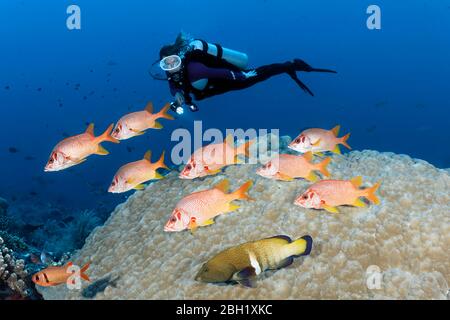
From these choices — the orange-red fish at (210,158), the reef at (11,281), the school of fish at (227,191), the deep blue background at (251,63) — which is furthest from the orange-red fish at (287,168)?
the deep blue background at (251,63)

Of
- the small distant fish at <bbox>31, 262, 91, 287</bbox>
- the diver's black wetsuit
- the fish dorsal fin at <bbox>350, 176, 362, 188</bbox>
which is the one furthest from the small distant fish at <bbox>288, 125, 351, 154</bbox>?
the small distant fish at <bbox>31, 262, 91, 287</bbox>

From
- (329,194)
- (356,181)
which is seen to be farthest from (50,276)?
(356,181)

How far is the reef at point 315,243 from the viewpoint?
349 centimetres

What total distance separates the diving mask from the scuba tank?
2.09ft

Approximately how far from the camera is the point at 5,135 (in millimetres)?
58062

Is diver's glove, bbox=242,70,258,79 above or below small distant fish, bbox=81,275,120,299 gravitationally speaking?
A: above

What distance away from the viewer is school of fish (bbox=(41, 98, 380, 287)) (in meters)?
2.99

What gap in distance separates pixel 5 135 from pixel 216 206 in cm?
6518

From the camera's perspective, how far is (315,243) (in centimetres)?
389

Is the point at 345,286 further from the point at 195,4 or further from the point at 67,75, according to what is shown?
the point at 195,4

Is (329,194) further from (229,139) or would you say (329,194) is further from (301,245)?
(229,139)

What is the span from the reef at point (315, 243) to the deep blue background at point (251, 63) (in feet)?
111

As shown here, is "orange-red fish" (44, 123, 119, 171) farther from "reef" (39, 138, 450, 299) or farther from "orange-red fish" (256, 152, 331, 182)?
"orange-red fish" (256, 152, 331, 182)
